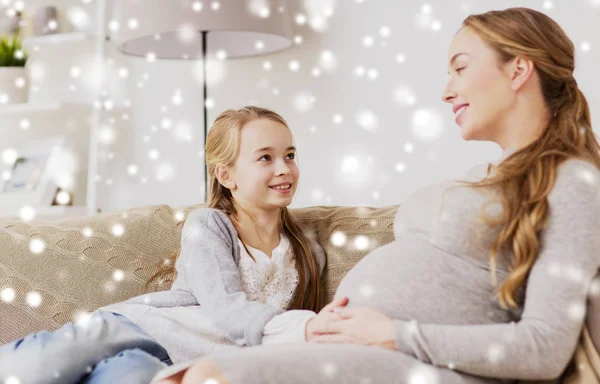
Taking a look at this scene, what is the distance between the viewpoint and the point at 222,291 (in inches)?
51.9

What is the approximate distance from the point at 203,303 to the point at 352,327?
0.40 meters

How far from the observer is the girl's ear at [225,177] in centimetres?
159

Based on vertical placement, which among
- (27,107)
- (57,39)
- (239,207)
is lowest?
(239,207)

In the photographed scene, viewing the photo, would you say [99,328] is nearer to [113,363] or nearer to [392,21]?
[113,363]

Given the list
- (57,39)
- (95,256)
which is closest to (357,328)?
(95,256)

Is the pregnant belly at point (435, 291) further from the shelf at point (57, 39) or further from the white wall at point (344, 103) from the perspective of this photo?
the shelf at point (57, 39)

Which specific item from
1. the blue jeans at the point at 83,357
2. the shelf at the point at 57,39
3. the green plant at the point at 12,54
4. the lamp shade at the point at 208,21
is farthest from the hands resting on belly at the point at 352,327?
the green plant at the point at 12,54

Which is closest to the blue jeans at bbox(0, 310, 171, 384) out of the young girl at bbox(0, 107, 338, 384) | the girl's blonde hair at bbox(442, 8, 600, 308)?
the young girl at bbox(0, 107, 338, 384)

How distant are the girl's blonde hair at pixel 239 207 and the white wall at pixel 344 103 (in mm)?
660

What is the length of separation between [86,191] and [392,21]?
1.36m

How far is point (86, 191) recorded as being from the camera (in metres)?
2.85

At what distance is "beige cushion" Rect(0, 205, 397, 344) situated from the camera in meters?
1.50

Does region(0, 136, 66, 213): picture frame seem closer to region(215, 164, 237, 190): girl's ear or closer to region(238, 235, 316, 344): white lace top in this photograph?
region(215, 164, 237, 190): girl's ear

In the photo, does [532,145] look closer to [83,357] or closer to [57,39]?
[83,357]
